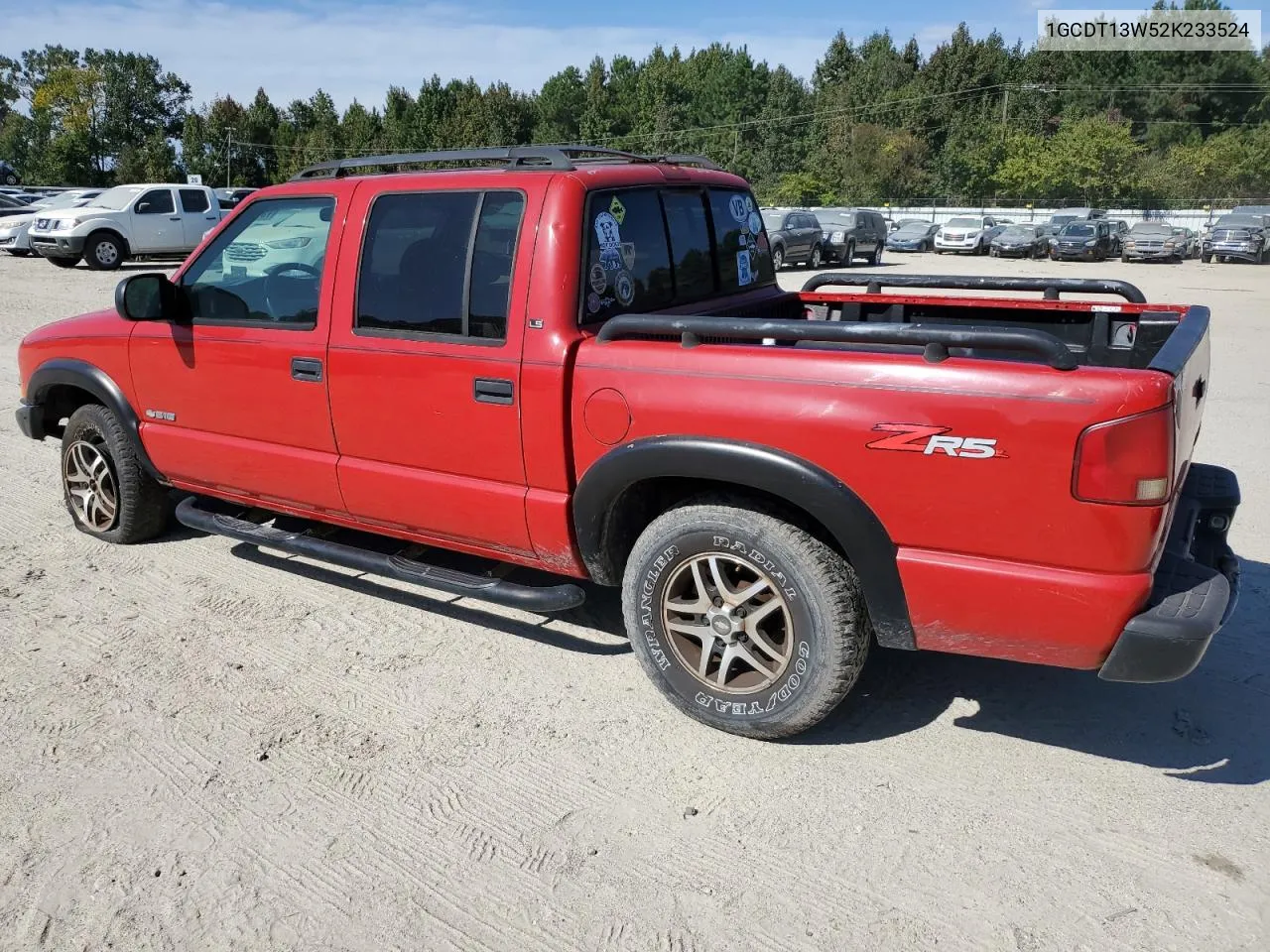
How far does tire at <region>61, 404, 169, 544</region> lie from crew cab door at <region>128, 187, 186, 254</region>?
61.9 ft

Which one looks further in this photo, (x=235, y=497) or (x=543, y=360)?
(x=235, y=497)

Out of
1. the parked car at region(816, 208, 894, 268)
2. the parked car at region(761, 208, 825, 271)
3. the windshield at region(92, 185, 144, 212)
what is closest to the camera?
the windshield at region(92, 185, 144, 212)

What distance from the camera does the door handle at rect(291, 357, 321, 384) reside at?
14.0 feet

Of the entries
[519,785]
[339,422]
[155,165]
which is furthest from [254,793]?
[155,165]

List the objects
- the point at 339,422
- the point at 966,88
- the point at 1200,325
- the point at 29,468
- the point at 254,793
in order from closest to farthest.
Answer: the point at 254,793
the point at 1200,325
the point at 339,422
the point at 29,468
the point at 966,88

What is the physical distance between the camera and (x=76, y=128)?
77.9 metres

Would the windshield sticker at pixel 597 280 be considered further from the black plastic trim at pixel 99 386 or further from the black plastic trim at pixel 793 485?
the black plastic trim at pixel 99 386

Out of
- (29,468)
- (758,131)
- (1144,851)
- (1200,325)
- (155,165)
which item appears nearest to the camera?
(1144,851)

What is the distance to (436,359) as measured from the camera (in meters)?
3.91

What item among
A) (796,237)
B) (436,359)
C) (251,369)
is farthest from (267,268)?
(796,237)

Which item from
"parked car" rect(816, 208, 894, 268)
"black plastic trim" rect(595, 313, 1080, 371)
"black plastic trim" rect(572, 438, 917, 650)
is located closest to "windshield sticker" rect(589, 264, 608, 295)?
"black plastic trim" rect(595, 313, 1080, 371)

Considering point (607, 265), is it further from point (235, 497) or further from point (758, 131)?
point (758, 131)

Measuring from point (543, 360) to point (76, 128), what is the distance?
8890 centimetres

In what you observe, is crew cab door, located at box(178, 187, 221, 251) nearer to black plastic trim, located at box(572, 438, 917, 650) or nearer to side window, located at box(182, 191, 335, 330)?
side window, located at box(182, 191, 335, 330)
